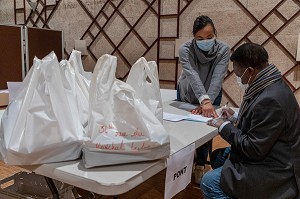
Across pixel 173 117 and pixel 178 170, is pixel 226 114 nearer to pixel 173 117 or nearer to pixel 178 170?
pixel 173 117

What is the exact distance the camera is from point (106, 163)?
73 centimetres

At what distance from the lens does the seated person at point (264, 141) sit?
925 millimetres

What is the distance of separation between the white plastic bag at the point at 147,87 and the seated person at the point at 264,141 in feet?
1.02

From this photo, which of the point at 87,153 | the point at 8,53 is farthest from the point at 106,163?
the point at 8,53

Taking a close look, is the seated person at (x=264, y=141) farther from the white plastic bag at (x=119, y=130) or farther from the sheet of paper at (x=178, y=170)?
the white plastic bag at (x=119, y=130)

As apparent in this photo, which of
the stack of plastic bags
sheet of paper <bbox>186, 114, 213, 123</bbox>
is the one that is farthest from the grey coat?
the stack of plastic bags

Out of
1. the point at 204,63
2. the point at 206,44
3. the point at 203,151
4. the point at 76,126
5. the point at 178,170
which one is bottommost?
the point at 203,151

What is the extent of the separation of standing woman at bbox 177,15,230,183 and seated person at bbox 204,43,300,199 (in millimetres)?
562

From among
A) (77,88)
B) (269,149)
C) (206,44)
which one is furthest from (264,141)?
(206,44)

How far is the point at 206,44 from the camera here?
166 centimetres

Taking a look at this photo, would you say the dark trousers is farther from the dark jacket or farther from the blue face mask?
the dark jacket

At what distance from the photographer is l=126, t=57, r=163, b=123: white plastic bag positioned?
909mm

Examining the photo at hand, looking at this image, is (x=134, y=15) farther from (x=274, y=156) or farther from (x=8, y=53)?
(x=274, y=156)

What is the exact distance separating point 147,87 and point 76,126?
0.27 metres
